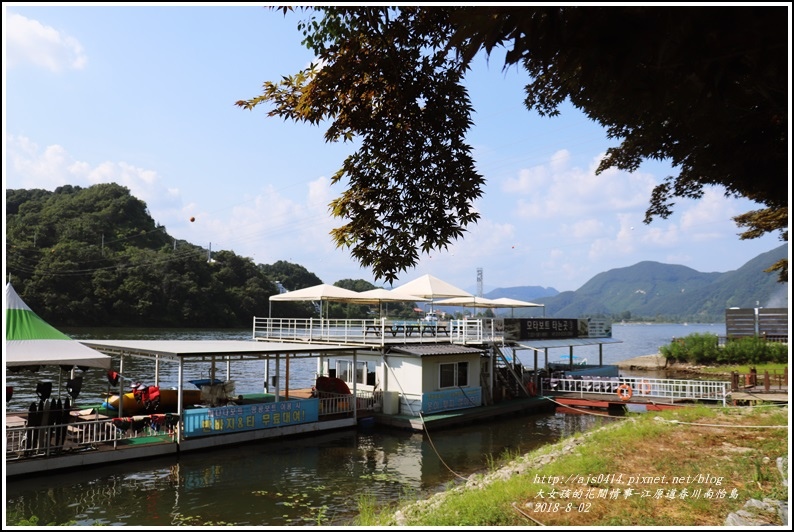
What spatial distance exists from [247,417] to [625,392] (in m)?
15.2

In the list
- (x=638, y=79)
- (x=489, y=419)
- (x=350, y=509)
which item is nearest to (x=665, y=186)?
(x=638, y=79)

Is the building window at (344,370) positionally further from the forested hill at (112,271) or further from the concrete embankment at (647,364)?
the forested hill at (112,271)

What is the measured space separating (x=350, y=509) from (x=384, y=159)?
8094 millimetres

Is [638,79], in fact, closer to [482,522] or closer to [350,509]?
[482,522]

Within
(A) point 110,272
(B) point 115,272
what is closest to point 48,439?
(A) point 110,272

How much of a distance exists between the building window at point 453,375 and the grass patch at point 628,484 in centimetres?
940

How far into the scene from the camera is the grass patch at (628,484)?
25.8 feet

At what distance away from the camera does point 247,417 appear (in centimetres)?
1830

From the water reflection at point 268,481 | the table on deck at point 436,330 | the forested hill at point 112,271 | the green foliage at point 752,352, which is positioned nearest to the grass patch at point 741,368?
the green foliage at point 752,352

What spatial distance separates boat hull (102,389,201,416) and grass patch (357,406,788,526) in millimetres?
11535

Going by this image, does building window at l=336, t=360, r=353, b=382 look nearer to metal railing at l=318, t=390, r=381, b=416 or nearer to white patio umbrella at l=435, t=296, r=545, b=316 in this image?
metal railing at l=318, t=390, r=381, b=416

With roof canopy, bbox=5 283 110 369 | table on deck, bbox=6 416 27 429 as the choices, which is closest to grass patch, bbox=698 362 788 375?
roof canopy, bbox=5 283 110 369

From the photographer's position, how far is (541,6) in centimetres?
496

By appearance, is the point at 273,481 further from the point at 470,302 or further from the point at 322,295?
the point at 470,302
